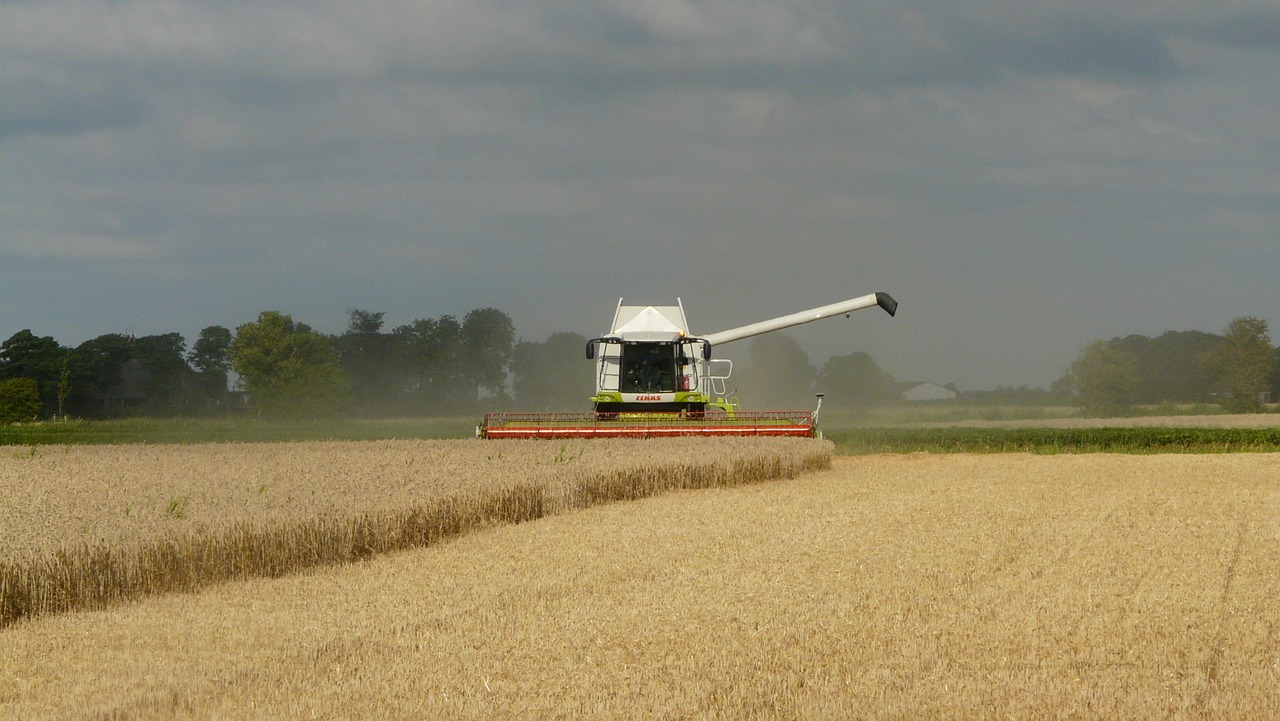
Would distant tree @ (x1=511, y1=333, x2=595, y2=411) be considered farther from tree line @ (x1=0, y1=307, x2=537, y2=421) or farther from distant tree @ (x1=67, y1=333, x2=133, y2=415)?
distant tree @ (x1=67, y1=333, x2=133, y2=415)

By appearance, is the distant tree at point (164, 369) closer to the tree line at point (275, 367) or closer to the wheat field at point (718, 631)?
the tree line at point (275, 367)

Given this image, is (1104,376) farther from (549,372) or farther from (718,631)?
(718,631)

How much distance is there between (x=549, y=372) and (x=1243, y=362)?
41.0m

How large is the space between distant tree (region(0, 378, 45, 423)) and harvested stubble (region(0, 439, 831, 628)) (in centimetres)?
3864

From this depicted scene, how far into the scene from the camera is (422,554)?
38.4ft

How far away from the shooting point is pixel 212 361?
3056 inches

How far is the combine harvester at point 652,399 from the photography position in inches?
853

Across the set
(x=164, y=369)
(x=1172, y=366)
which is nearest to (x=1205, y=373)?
(x=1172, y=366)

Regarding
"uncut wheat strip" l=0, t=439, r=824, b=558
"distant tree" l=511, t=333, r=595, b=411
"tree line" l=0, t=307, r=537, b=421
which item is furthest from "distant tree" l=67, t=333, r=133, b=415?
"uncut wheat strip" l=0, t=439, r=824, b=558

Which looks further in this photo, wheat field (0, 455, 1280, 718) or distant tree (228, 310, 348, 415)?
distant tree (228, 310, 348, 415)

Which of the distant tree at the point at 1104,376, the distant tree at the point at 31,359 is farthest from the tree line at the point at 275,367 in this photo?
the distant tree at the point at 1104,376

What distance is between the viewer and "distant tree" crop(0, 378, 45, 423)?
5294 centimetres

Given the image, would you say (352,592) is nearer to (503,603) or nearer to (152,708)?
(503,603)

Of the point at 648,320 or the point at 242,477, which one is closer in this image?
the point at 242,477
